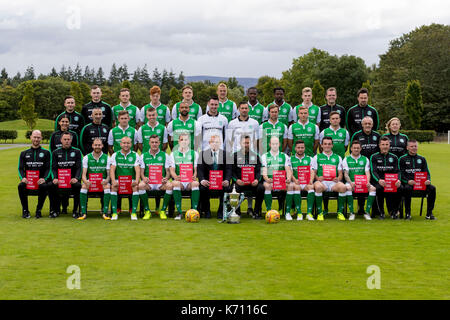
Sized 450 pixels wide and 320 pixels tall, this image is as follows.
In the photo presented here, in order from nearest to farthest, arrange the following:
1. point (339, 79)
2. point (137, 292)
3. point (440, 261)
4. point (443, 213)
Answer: point (137, 292) → point (440, 261) → point (443, 213) → point (339, 79)

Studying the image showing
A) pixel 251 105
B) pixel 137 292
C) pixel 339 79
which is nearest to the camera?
pixel 137 292

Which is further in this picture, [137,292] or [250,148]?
[250,148]

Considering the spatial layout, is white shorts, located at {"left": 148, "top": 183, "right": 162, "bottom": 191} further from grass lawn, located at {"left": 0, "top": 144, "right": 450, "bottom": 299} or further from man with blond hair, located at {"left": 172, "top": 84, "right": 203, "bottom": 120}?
man with blond hair, located at {"left": 172, "top": 84, "right": 203, "bottom": 120}

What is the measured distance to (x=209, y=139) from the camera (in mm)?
10727

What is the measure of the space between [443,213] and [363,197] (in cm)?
202

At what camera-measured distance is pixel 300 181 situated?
1030 centimetres

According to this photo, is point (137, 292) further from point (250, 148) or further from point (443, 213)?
point (443, 213)

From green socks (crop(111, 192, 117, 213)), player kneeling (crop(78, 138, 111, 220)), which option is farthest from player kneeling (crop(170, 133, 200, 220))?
player kneeling (crop(78, 138, 111, 220))

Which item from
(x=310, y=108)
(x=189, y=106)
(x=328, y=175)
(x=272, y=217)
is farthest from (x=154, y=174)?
(x=310, y=108)

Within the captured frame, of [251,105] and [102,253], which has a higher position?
[251,105]

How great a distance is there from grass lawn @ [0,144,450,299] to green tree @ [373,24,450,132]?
55044 mm

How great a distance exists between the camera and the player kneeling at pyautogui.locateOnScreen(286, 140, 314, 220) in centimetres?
1006

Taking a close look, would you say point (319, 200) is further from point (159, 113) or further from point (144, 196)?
point (159, 113)
